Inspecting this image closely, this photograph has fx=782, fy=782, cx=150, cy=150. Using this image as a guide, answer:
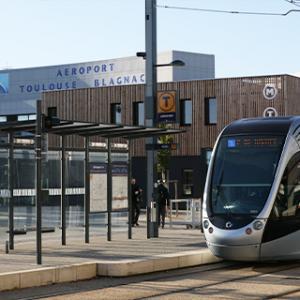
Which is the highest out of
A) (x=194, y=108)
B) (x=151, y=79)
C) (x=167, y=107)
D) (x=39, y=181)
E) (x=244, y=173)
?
(x=194, y=108)

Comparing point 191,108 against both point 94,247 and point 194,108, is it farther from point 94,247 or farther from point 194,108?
point 94,247

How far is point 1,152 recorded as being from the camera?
1880cm

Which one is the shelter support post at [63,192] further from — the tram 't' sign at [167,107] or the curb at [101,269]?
the tram 't' sign at [167,107]

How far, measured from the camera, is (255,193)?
16172 millimetres

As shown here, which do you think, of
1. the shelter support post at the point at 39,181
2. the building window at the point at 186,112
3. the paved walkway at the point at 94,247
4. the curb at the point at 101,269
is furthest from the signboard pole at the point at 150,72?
the building window at the point at 186,112

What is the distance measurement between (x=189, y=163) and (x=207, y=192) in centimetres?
2904

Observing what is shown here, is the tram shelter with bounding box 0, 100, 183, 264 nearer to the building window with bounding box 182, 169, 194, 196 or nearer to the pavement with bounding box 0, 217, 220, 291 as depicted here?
the pavement with bounding box 0, 217, 220, 291

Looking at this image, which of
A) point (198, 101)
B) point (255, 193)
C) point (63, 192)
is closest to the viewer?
point (255, 193)

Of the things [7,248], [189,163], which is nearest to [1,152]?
[7,248]

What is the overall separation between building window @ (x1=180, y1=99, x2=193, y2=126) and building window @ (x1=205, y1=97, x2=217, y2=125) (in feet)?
3.34

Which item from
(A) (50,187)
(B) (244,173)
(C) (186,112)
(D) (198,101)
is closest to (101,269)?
(B) (244,173)

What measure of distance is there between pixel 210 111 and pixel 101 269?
102ft

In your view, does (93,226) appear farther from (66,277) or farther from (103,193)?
(66,277)

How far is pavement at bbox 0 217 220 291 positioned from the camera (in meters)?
13.9
